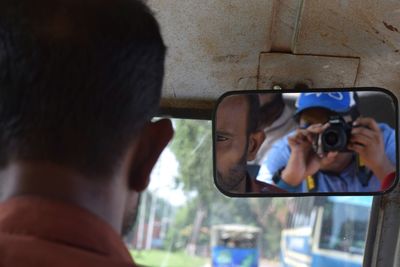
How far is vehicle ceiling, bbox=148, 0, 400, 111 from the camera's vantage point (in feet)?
7.13

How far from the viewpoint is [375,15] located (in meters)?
2.17

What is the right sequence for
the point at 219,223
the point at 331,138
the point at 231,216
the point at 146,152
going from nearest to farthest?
the point at 146,152, the point at 331,138, the point at 219,223, the point at 231,216

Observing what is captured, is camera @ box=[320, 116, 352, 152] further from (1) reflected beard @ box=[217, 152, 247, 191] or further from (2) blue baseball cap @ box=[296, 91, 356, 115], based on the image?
(1) reflected beard @ box=[217, 152, 247, 191]

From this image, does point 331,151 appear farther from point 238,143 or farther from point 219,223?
point 219,223

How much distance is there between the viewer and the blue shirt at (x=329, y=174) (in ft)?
7.22

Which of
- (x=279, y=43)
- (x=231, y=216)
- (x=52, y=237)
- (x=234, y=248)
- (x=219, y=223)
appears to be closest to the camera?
(x=52, y=237)

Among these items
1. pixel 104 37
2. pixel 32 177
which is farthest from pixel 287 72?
pixel 32 177

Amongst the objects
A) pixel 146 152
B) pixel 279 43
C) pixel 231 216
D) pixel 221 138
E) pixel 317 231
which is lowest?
pixel 231 216

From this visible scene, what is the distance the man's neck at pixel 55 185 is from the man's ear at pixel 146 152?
133 mm

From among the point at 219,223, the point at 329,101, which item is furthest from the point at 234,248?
the point at 329,101

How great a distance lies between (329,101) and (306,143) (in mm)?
136

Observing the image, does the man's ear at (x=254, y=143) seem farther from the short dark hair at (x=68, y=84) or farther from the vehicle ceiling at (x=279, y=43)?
the short dark hair at (x=68, y=84)

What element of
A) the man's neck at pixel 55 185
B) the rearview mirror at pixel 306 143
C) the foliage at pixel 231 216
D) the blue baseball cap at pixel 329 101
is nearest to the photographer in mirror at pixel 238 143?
the rearview mirror at pixel 306 143

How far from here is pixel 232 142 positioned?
2197 mm
